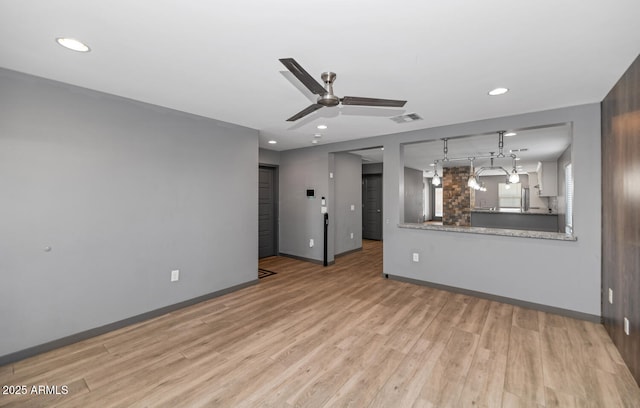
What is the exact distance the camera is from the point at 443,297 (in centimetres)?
387

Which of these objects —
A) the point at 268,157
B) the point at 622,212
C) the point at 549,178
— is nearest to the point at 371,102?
the point at 622,212

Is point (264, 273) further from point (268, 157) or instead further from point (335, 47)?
point (335, 47)

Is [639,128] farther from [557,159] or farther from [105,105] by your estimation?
[557,159]

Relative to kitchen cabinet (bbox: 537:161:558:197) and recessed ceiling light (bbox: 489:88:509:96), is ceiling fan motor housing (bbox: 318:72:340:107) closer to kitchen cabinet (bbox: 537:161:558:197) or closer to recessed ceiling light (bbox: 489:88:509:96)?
recessed ceiling light (bbox: 489:88:509:96)

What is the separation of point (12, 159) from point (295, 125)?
2.92 meters

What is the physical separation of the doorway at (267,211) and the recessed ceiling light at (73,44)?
407 centimetres

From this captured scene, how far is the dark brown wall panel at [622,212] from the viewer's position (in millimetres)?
2094

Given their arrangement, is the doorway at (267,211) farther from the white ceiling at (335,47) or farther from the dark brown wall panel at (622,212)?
the dark brown wall panel at (622,212)

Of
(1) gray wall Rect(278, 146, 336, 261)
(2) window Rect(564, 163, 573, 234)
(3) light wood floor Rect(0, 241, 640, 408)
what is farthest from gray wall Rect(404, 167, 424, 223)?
(3) light wood floor Rect(0, 241, 640, 408)

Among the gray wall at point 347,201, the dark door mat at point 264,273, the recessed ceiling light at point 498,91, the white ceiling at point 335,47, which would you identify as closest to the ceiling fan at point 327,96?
the white ceiling at point 335,47

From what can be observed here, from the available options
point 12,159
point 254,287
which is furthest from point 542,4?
point 254,287

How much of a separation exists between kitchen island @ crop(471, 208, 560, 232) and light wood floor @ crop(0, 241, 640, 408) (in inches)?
142

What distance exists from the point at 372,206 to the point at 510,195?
7.20 metres

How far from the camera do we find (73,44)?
1948mm
